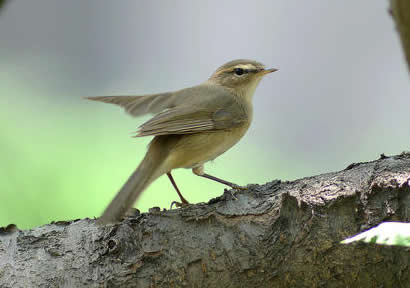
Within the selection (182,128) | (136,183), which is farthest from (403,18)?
(182,128)

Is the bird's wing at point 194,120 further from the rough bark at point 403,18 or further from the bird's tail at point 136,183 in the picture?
the rough bark at point 403,18

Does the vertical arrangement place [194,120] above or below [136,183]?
above

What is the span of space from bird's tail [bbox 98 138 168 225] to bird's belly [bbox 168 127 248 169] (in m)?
0.13

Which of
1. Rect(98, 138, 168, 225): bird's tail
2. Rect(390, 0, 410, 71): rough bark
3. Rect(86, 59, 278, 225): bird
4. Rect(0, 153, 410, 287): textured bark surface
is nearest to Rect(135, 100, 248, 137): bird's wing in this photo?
Rect(86, 59, 278, 225): bird

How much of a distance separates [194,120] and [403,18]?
2.53 meters

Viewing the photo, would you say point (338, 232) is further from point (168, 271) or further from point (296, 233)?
point (168, 271)

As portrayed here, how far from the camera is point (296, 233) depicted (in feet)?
7.91

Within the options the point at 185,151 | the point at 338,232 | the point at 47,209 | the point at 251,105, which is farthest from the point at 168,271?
the point at 251,105

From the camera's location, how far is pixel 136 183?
2936 mm

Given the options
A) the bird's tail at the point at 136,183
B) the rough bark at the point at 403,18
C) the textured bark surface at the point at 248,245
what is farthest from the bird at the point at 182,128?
the rough bark at the point at 403,18

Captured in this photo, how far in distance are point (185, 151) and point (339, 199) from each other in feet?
4.10

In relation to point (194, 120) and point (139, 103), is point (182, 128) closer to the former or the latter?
point (194, 120)

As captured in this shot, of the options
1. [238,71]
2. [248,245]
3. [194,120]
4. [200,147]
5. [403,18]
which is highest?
[238,71]

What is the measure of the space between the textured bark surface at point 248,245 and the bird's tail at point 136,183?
8cm
